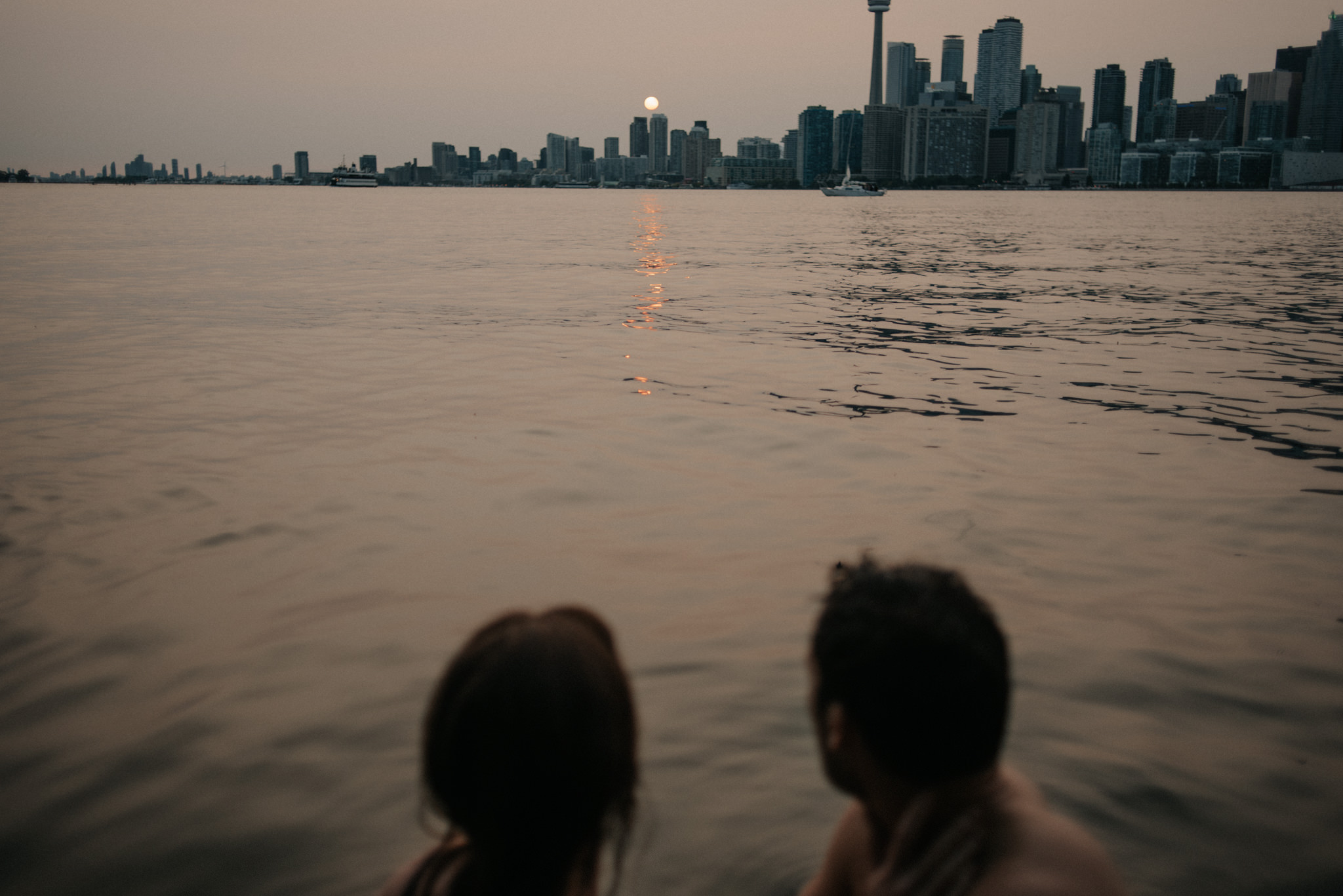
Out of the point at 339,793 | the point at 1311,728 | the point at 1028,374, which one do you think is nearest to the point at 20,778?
the point at 339,793

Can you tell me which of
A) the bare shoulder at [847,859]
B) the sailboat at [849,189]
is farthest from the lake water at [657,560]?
the sailboat at [849,189]

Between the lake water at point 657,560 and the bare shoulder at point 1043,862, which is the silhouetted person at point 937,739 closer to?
the bare shoulder at point 1043,862

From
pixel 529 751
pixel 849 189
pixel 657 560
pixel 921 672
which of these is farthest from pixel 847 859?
pixel 849 189

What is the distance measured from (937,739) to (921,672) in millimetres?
163

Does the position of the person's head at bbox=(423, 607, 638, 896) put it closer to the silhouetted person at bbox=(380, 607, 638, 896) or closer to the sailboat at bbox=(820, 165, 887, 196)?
the silhouetted person at bbox=(380, 607, 638, 896)

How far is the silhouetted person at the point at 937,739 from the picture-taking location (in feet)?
7.03

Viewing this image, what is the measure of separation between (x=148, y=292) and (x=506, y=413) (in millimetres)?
16683

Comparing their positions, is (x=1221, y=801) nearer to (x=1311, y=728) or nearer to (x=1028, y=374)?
(x=1311, y=728)

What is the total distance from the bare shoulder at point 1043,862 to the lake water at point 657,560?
208 cm

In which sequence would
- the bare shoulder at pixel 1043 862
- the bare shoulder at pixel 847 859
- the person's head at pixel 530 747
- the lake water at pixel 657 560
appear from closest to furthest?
the person's head at pixel 530 747
the bare shoulder at pixel 1043 862
the bare shoulder at pixel 847 859
the lake water at pixel 657 560

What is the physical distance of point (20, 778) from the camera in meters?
4.52

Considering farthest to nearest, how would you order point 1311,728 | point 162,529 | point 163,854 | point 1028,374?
point 1028,374
point 162,529
point 1311,728
point 163,854

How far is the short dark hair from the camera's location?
7.05ft

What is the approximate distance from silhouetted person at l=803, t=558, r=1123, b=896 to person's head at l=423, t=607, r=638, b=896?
0.53 metres
